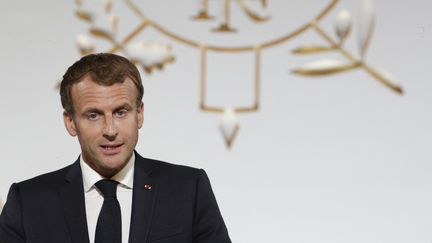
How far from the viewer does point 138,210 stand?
136cm

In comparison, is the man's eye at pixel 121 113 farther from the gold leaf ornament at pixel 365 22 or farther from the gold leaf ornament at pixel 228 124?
the gold leaf ornament at pixel 365 22

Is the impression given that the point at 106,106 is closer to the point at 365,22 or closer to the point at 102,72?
the point at 102,72

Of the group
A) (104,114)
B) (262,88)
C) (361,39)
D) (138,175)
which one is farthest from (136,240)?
(262,88)

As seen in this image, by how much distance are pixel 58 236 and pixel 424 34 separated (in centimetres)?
109

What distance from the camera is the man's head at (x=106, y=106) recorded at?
1275 millimetres

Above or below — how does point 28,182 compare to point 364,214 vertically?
above

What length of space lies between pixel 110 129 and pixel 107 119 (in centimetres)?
2

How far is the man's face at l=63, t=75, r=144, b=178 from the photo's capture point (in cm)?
127

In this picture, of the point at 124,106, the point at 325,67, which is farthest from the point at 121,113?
the point at 325,67

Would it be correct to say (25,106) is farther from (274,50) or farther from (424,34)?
(424,34)

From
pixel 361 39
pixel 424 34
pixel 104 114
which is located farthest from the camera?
pixel 424 34

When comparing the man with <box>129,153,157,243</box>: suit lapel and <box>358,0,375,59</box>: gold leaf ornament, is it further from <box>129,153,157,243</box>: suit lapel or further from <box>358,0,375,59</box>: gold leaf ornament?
<box>358,0,375,59</box>: gold leaf ornament

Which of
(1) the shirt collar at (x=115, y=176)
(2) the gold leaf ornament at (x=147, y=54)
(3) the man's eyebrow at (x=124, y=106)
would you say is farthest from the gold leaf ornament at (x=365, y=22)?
(1) the shirt collar at (x=115, y=176)

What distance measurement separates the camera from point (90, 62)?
1.31 m
